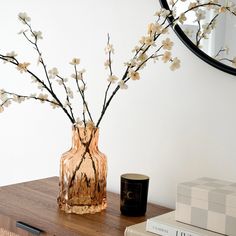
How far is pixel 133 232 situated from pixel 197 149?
400 mm

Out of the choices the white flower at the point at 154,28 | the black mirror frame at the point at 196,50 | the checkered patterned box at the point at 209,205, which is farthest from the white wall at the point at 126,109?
the checkered patterned box at the point at 209,205

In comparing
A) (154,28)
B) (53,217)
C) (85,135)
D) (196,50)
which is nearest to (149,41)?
(154,28)

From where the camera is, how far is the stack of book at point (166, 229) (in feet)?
3.45

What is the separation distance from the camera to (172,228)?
1.07 metres

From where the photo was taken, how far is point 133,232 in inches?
44.0

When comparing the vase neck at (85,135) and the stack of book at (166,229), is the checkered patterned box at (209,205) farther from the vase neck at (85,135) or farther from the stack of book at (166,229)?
the vase neck at (85,135)

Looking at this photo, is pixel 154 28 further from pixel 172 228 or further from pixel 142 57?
pixel 172 228

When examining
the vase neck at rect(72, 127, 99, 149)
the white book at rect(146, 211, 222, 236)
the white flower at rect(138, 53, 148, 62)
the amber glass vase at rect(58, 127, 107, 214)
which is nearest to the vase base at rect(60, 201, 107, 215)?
the amber glass vase at rect(58, 127, 107, 214)

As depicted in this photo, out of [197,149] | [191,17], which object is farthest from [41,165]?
[191,17]

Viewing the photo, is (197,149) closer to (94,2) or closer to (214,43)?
(214,43)

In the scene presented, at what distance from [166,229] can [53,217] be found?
0.38 m

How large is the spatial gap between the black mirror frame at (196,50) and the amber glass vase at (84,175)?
1.24 ft

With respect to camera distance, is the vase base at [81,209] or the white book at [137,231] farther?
the vase base at [81,209]

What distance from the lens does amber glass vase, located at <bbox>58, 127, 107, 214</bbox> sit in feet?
4.55
